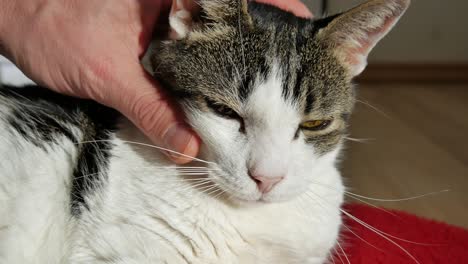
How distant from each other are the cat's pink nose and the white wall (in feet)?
8.25

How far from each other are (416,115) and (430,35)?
78 centimetres

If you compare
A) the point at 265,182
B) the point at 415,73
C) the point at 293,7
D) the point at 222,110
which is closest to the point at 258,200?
the point at 265,182

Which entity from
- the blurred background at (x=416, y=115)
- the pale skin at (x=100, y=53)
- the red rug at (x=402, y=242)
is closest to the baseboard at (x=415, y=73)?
the blurred background at (x=416, y=115)

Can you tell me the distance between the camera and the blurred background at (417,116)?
1.79 m

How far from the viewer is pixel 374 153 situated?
7.09ft

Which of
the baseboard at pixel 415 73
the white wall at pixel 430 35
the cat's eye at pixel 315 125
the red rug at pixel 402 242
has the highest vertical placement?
the white wall at pixel 430 35

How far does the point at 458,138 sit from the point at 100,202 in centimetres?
178

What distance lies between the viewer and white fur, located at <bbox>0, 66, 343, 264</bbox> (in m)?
0.88

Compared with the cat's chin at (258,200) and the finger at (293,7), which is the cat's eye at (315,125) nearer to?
the cat's chin at (258,200)

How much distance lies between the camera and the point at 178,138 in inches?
36.6

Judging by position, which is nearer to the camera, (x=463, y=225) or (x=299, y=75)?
(x=299, y=75)

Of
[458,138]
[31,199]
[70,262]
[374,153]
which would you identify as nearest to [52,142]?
[31,199]

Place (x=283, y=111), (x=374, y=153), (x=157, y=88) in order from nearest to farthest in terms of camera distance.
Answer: (x=283, y=111), (x=157, y=88), (x=374, y=153)

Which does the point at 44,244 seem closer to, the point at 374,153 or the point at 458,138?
the point at 374,153
